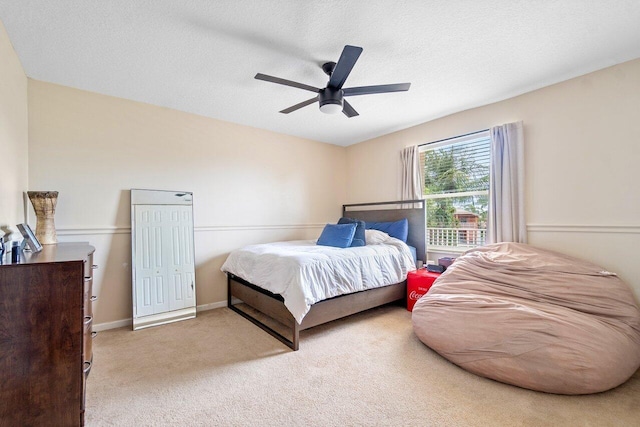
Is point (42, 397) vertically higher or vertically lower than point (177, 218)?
lower

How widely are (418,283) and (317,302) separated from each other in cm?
134

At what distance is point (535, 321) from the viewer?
193cm

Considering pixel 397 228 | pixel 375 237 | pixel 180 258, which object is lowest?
pixel 180 258

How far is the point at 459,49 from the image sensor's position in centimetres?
221

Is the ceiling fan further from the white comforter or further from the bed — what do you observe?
the bed

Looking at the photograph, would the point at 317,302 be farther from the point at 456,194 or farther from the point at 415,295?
the point at 456,194

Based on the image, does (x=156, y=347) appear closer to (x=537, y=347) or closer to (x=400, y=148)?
(x=537, y=347)

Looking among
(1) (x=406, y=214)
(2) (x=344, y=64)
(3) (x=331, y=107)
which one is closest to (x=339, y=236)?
(1) (x=406, y=214)

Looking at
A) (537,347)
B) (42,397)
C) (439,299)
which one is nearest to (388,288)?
(439,299)

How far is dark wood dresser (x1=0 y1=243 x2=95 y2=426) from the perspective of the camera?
4.30ft

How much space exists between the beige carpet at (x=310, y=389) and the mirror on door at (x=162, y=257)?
436 millimetres

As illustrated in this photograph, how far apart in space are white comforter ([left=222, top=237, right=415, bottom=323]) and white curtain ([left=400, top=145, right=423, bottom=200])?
0.82 meters

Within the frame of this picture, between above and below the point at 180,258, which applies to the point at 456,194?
above

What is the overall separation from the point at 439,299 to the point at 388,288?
872 millimetres
